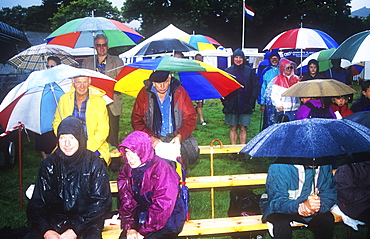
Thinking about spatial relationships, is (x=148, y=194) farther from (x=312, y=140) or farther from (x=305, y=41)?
(x=305, y=41)

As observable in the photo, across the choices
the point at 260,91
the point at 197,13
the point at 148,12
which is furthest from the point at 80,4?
the point at 260,91

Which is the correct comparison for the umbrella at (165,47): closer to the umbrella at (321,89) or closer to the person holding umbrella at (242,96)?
the person holding umbrella at (242,96)

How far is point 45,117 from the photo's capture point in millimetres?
5008

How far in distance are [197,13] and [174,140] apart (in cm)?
4372

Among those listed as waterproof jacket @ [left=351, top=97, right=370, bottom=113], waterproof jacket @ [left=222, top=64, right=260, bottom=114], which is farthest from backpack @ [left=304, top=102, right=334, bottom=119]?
waterproof jacket @ [left=222, top=64, right=260, bottom=114]

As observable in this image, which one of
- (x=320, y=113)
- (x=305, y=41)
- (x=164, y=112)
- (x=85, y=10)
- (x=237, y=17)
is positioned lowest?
(x=320, y=113)

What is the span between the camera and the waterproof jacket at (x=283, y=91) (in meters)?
7.13

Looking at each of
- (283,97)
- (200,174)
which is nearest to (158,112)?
(200,174)

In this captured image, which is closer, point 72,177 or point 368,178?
point 72,177

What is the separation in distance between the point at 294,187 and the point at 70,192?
2170mm

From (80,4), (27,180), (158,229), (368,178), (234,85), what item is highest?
(80,4)

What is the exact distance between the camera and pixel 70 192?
3.55m

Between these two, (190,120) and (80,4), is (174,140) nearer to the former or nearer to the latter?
(190,120)

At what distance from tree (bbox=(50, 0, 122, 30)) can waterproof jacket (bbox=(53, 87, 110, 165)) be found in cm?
6025
